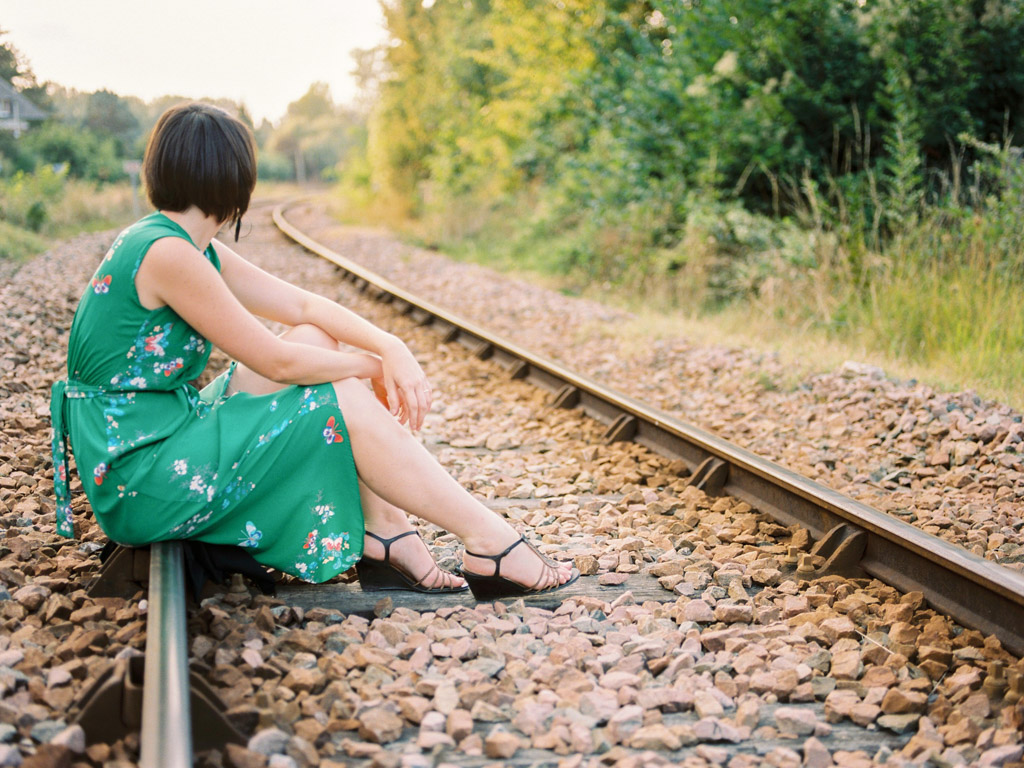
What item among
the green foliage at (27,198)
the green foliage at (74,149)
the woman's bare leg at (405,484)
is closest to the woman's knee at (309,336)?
the woman's bare leg at (405,484)

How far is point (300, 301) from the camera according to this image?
9.25ft

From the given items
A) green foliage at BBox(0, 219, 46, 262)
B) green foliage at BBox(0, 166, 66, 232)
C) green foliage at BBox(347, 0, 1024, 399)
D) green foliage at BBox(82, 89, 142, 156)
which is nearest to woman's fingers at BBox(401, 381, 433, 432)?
green foliage at BBox(347, 0, 1024, 399)

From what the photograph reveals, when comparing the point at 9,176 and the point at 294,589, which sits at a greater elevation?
the point at 9,176

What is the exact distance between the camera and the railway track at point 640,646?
187cm

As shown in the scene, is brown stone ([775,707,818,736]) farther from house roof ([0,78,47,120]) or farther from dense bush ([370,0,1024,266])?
house roof ([0,78,47,120])

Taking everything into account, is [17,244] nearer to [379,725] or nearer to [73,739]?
[73,739]

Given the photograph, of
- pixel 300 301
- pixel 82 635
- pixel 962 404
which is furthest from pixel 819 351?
pixel 82 635

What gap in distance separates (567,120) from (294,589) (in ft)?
41.5

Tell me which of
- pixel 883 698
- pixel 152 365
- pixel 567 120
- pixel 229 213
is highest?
pixel 567 120

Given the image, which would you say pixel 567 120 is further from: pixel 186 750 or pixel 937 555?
pixel 186 750

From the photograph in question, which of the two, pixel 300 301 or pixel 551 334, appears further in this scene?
pixel 551 334

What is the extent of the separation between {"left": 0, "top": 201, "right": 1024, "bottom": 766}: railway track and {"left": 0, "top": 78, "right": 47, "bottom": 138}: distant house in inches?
480

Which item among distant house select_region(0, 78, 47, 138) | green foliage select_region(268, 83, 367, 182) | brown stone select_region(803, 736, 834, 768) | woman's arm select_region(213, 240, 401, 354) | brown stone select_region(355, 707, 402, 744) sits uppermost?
green foliage select_region(268, 83, 367, 182)

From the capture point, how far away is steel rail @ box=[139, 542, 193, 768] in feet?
4.98
